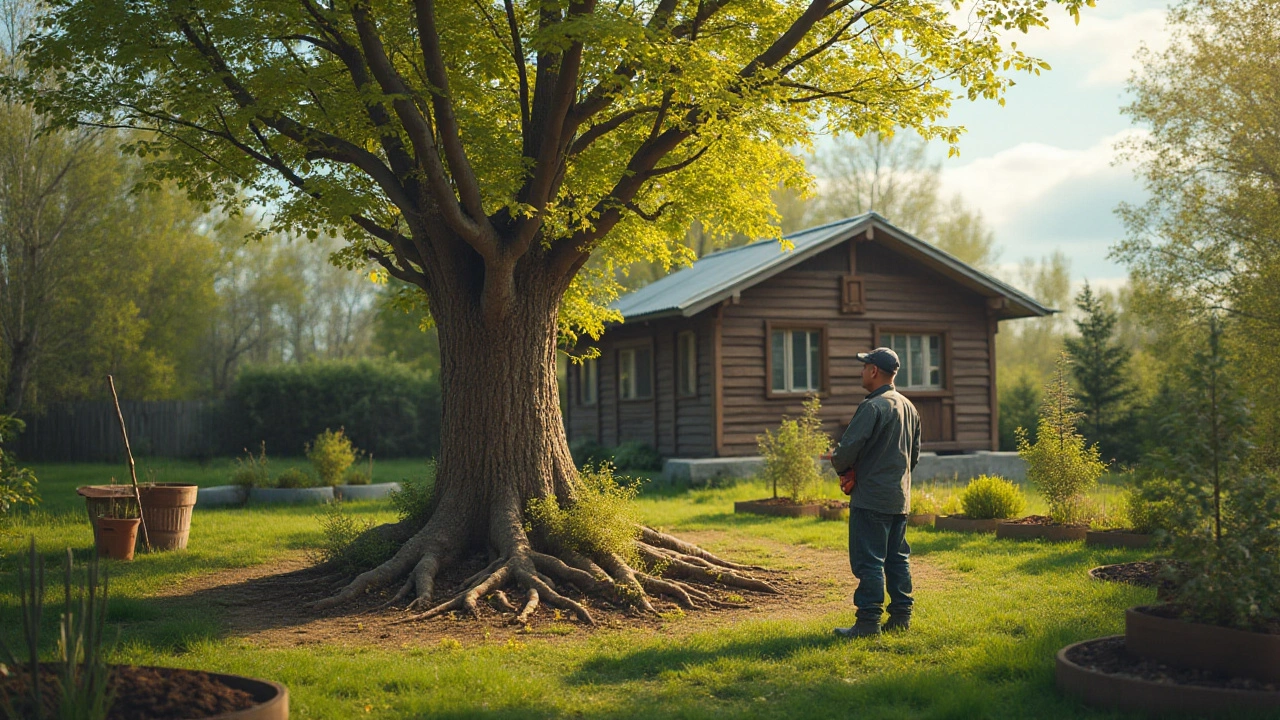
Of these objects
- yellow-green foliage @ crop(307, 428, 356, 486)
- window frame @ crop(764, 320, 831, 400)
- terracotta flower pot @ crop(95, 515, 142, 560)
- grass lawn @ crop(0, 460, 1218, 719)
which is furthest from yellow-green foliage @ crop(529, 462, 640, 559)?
window frame @ crop(764, 320, 831, 400)

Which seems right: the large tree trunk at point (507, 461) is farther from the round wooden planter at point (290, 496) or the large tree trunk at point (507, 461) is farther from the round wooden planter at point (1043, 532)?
the round wooden planter at point (290, 496)

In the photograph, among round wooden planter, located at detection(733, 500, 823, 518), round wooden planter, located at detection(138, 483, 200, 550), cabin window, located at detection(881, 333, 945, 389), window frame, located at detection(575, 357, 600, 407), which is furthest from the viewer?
window frame, located at detection(575, 357, 600, 407)

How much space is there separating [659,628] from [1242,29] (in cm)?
2680

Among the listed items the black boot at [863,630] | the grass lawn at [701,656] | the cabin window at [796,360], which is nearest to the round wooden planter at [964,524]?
the grass lawn at [701,656]

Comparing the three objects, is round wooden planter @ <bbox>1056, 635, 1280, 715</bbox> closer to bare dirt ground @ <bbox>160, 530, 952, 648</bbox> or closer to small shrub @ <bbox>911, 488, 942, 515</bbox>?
bare dirt ground @ <bbox>160, 530, 952, 648</bbox>

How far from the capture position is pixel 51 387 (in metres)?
30.9

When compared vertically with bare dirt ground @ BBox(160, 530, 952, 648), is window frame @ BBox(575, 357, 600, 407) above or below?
above

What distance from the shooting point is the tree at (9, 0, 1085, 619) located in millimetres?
9062

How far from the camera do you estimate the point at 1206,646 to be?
5566 millimetres

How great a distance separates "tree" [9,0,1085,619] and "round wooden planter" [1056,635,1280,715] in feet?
13.2

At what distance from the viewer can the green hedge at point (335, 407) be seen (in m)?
32.5

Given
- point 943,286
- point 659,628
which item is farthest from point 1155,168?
point 659,628

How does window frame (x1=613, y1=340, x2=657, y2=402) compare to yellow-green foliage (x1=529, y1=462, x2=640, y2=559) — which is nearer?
yellow-green foliage (x1=529, y1=462, x2=640, y2=559)

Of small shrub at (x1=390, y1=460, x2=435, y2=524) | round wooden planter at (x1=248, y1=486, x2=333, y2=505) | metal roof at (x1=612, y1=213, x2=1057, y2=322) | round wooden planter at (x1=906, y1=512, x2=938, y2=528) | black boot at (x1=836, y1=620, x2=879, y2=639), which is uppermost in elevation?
metal roof at (x1=612, y1=213, x2=1057, y2=322)
